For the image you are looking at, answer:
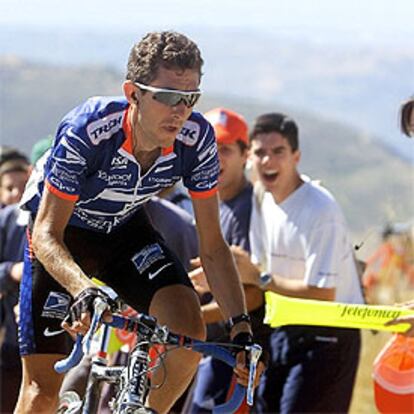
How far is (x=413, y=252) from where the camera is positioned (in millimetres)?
12062

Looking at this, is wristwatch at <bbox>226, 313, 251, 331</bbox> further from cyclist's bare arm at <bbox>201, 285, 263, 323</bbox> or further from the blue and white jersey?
cyclist's bare arm at <bbox>201, 285, 263, 323</bbox>

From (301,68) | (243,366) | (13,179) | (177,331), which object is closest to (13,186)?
(13,179)

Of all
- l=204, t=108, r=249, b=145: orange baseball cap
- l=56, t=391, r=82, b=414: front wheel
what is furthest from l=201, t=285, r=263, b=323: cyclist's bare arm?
l=56, t=391, r=82, b=414: front wheel

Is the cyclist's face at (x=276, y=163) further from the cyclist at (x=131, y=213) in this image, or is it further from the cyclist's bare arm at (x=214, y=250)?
the cyclist's bare arm at (x=214, y=250)

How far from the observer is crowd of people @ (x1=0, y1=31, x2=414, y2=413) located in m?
4.92

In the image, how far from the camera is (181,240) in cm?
707

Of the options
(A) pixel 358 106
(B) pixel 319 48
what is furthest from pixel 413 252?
(B) pixel 319 48

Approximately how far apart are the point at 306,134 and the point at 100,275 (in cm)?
4911

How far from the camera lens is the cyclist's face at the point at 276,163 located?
695 cm

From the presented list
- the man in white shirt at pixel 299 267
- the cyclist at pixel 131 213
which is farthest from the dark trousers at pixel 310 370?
the cyclist at pixel 131 213

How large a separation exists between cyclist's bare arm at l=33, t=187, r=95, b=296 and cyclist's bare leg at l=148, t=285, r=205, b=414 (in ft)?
1.80

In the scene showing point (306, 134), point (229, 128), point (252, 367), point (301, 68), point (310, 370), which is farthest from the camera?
point (301, 68)

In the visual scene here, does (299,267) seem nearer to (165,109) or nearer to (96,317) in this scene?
(165,109)

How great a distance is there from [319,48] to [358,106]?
3301 centimetres
